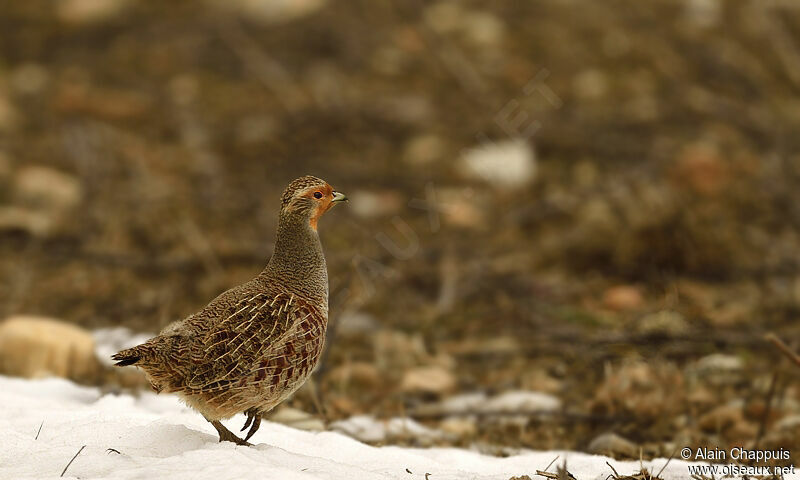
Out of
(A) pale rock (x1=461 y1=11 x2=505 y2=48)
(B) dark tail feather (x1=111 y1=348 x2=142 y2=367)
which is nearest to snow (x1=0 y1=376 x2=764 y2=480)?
(B) dark tail feather (x1=111 y1=348 x2=142 y2=367)

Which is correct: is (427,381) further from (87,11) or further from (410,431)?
(87,11)

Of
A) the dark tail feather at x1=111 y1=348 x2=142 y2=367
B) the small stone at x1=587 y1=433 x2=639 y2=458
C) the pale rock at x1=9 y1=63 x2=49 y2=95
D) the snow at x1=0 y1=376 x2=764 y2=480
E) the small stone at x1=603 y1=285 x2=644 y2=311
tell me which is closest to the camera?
the snow at x1=0 y1=376 x2=764 y2=480

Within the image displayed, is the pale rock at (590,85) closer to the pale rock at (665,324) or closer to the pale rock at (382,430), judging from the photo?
the pale rock at (665,324)

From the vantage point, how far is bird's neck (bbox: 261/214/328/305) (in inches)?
144

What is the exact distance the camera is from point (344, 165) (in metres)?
8.99

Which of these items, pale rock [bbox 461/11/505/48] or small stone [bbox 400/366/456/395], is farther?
pale rock [bbox 461/11/505/48]

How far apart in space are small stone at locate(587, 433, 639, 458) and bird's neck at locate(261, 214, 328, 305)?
68.5 inches

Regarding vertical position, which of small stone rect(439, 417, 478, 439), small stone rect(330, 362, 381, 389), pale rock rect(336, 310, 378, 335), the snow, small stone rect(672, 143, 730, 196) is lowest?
the snow

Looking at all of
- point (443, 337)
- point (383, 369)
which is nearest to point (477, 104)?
point (443, 337)

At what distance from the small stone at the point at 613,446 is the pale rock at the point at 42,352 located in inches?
106

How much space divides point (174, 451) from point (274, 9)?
326 inches

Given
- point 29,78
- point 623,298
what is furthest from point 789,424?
point 29,78

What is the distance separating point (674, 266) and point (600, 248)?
593mm

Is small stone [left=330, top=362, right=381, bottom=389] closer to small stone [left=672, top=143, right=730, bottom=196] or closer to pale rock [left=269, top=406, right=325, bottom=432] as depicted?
pale rock [left=269, top=406, right=325, bottom=432]
